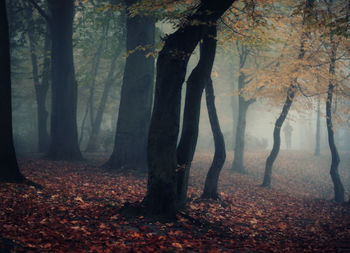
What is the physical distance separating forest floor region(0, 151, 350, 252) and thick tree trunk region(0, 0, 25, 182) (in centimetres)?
59

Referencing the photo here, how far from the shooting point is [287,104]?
46.0 ft

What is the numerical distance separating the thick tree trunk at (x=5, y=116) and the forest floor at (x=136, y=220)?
59 centimetres

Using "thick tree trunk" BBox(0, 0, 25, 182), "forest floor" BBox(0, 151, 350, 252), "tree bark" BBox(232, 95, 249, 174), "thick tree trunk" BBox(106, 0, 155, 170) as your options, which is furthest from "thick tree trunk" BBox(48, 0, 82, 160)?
"tree bark" BBox(232, 95, 249, 174)

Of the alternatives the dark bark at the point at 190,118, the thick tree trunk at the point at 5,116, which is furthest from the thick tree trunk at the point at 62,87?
the dark bark at the point at 190,118

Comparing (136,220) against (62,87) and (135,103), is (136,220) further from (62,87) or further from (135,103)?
A: (62,87)

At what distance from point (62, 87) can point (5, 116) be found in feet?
23.6

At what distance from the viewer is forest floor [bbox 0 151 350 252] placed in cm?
479

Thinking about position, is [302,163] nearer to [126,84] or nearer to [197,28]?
[126,84]

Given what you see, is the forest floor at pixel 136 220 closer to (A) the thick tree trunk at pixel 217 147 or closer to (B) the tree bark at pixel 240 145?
(A) the thick tree trunk at pixel 217 147

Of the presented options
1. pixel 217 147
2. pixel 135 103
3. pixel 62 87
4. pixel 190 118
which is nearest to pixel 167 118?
pixel 190 118

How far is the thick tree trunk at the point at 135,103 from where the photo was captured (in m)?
12.8

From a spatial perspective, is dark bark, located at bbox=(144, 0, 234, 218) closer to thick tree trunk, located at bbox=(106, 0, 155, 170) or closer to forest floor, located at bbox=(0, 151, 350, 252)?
forest floor, located at bbox=(0, 151, 350, 252)

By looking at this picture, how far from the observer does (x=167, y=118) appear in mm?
6234

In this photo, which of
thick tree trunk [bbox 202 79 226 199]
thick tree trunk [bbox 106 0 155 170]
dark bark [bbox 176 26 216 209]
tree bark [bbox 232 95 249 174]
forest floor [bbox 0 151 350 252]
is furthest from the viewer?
tree bark [bbox 232 95 249 174]
